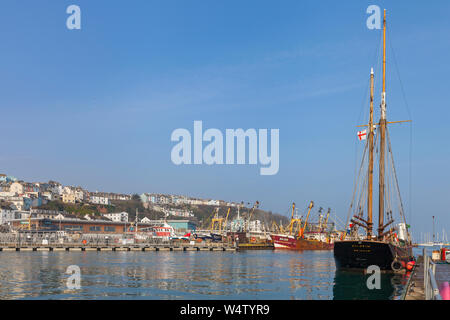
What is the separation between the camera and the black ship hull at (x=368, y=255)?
43.8 meters

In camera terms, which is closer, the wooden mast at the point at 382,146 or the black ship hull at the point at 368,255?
the black ship hull at the point at 368,255

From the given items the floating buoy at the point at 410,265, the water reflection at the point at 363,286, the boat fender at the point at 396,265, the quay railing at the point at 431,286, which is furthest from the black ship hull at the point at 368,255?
the quay railing at the point at 431,286

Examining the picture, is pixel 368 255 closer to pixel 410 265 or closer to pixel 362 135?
pixel 410 265

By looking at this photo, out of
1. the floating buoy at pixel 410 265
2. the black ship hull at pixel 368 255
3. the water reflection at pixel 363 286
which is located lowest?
the water reflection at pixel 363 286

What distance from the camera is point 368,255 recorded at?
44.4 meters

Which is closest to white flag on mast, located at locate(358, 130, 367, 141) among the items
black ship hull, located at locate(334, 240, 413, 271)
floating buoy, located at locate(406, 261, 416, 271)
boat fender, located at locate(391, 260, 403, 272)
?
black ship hull, located at locate(334, 240, 413, 271)

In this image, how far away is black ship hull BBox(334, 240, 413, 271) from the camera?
144ft

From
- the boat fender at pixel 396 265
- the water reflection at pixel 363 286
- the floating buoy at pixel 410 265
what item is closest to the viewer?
the water reflection at pixel 363 286

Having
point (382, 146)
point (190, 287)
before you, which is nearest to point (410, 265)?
point (382, 146)

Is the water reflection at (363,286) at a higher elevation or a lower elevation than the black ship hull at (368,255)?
lower

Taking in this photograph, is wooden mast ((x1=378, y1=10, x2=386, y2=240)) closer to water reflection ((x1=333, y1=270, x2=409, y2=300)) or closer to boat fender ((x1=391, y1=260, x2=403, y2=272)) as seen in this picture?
boat fender ((x1=391, y1=260, x2=403, y2=272))

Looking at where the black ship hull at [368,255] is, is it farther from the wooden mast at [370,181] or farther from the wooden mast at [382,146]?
the wooden mast at [382,146]

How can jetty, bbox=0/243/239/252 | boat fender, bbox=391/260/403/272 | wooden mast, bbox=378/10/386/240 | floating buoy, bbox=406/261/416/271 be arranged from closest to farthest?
boat fender, bbox=391/260/403/272, floating buoy, bbox=406/261/416/271, wooden mast, bbox=378/10/386/240, jetty, bbox=0/243/239/252
